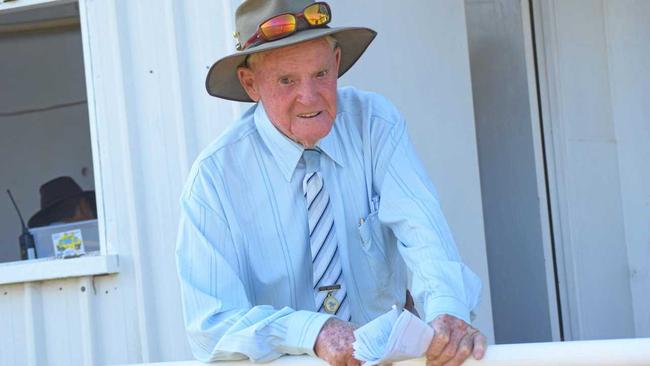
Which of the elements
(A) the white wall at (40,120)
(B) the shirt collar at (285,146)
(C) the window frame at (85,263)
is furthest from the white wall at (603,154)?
(A) the white wall at (40,120)

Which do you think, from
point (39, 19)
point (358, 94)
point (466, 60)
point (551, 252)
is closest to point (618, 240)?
point (551, 252)

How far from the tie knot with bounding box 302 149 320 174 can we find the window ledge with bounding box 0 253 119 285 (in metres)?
1.57

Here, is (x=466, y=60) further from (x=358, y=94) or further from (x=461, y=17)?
(x=358, y=94)

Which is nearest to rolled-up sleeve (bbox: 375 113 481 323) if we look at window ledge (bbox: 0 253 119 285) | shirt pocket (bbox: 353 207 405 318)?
shirt pocket (bbox: 353 207 405 318)

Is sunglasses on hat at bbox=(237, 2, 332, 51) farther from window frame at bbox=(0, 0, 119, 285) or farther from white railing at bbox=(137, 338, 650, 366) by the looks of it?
window frame at bbox=(0, 0, 119, 285)

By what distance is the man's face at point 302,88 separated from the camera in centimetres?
309

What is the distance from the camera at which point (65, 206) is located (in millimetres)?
5961

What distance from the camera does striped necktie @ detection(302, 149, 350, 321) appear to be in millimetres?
3242

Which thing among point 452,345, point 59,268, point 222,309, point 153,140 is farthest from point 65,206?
point 452,345

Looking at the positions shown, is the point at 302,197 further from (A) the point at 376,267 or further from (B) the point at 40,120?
(B) the point at 40,120

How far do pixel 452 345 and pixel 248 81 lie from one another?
42.1 inches

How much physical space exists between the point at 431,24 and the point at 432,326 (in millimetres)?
2347

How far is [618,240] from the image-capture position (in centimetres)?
502

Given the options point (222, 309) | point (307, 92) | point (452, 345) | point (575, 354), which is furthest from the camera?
point (307, 92)
